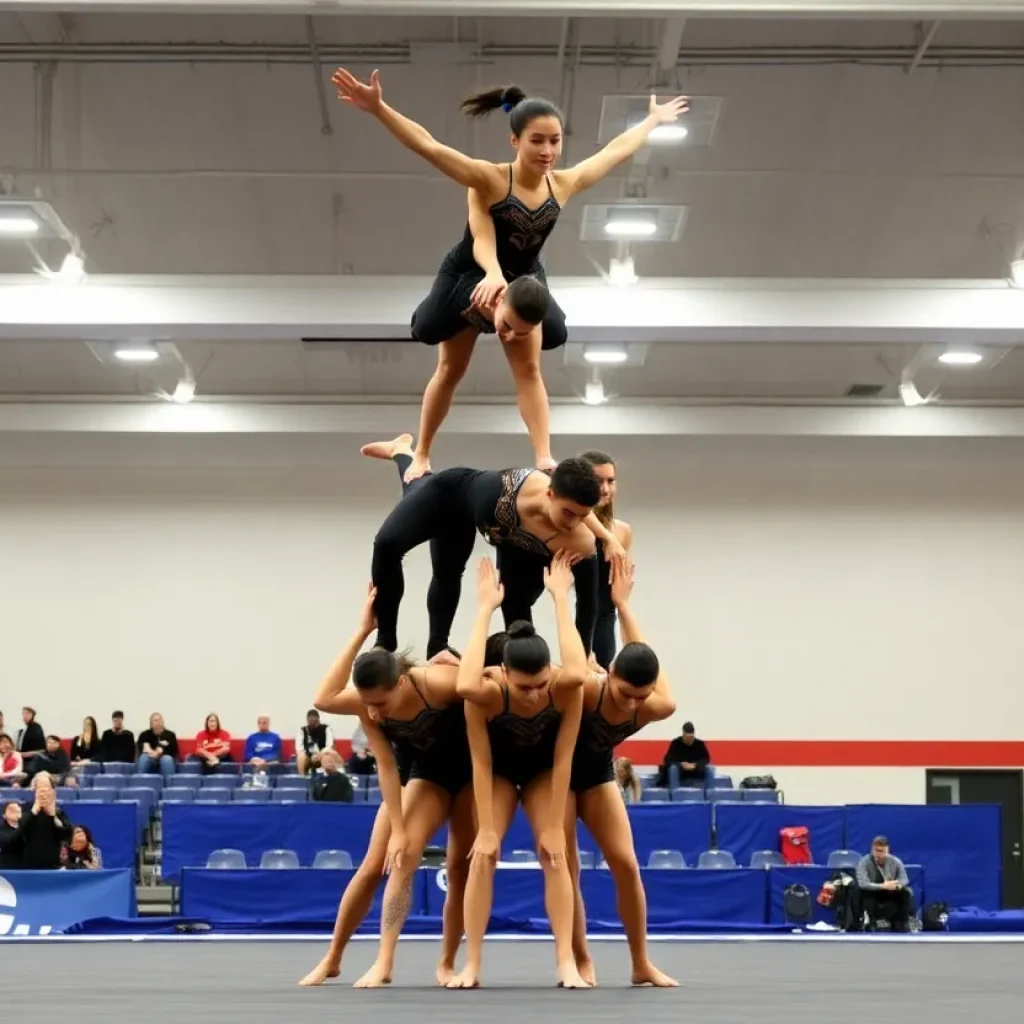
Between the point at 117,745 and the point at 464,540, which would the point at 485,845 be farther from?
the point at 117,745

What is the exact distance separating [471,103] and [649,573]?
15.2 meters

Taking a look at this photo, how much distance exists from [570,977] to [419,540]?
5.91ft

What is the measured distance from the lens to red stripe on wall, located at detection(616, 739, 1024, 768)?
19953mm

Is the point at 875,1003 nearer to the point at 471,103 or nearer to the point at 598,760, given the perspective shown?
the point at 598,760

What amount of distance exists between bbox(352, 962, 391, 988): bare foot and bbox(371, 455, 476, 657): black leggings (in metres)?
1.30

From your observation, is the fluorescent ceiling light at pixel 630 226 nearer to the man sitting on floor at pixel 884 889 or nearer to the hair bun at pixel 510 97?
the man sitting on floor at pixel 884 889

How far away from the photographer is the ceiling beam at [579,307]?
14.6 metres

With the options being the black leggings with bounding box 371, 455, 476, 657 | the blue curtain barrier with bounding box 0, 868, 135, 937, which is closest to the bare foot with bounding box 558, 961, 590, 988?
the black leggings with bounding box 371, 455, 476, 657

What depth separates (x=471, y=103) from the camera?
19.0 feet

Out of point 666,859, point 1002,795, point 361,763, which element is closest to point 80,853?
point 361,763

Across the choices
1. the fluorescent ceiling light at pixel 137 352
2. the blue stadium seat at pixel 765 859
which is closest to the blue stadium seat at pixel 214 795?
the fluorescent ceiling light at pixel 137 352


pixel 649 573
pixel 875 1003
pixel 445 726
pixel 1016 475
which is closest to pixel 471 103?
pixel 445 726

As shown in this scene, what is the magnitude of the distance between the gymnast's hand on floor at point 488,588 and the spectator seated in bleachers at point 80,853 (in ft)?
25.1

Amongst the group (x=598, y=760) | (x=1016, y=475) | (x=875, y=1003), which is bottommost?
(x=875, y=1003)
